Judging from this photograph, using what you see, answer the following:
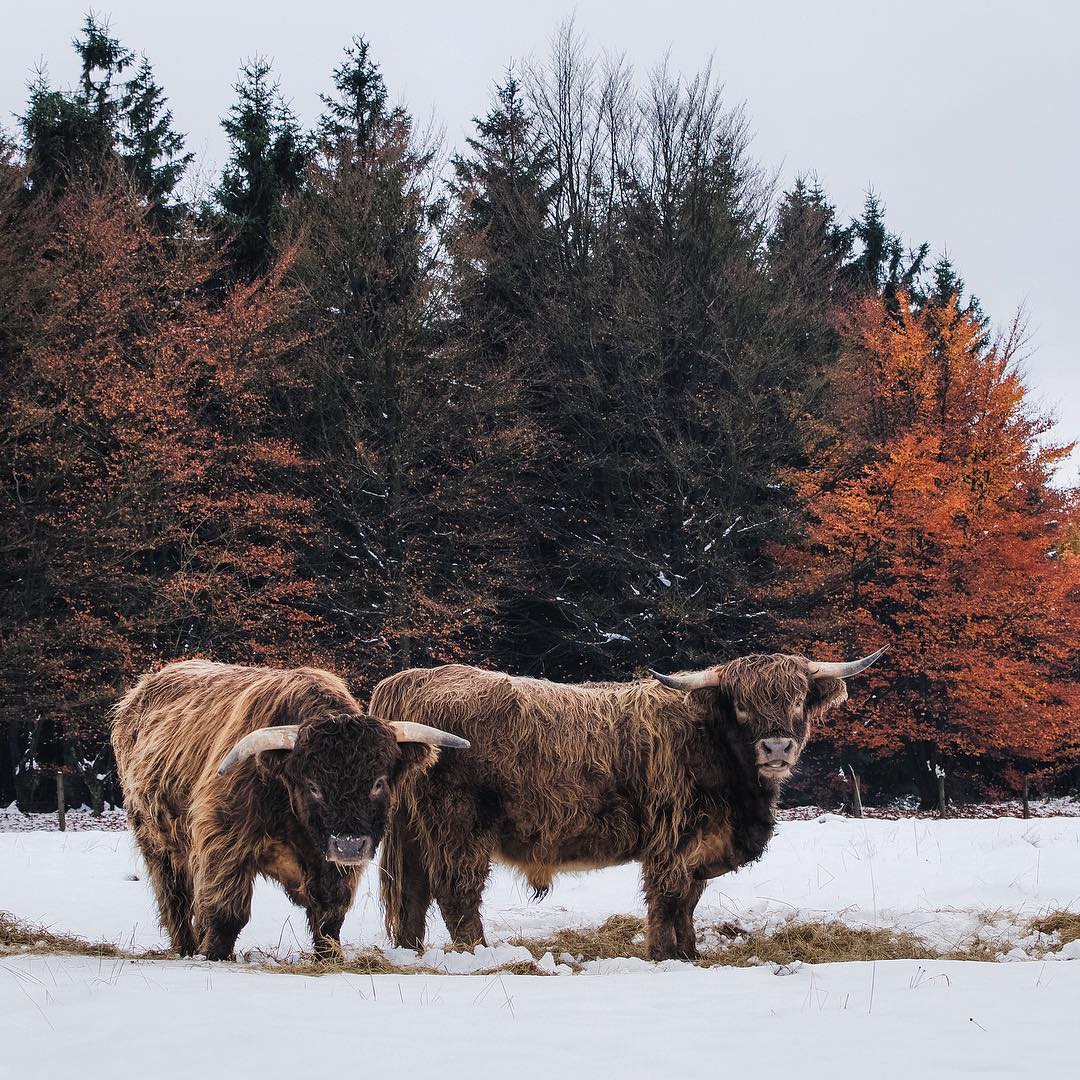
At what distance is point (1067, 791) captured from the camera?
33656 mm

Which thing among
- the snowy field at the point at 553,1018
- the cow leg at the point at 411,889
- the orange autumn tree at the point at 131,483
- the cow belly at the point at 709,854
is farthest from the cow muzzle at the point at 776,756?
the orange autumn tree at the point at 131,483

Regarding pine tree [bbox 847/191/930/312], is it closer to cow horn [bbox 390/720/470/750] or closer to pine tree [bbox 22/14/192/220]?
pine tree [bbox 22/14/192/220]

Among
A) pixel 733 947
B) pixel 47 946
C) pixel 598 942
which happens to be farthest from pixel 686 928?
pixel 47 946

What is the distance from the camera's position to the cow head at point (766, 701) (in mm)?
7059

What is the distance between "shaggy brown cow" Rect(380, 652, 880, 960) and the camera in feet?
23.1

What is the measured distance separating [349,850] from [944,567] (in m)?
17.5

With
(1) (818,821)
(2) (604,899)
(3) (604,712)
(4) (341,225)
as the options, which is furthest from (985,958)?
(4) (341,225)

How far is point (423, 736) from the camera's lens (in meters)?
6.66

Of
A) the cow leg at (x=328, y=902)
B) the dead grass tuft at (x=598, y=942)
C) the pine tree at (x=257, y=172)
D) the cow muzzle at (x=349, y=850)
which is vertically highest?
the pine tree at (x=257, y=172)

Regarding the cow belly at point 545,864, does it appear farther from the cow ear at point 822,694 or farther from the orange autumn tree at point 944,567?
the orange autumn tree at point 944,567

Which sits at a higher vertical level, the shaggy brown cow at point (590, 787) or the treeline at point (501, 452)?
the treeline at point (501, 452)

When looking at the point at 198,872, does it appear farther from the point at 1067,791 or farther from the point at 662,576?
the point at 1067,791

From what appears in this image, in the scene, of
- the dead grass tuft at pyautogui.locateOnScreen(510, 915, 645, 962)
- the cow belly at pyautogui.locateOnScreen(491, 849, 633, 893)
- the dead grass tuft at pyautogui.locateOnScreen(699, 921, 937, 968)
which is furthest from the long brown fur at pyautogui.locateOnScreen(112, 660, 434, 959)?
the dead grass tuft at pyautogui.locateOnScreen(699, 921, 937, 968)

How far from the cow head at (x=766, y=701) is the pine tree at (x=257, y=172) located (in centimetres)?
2045
